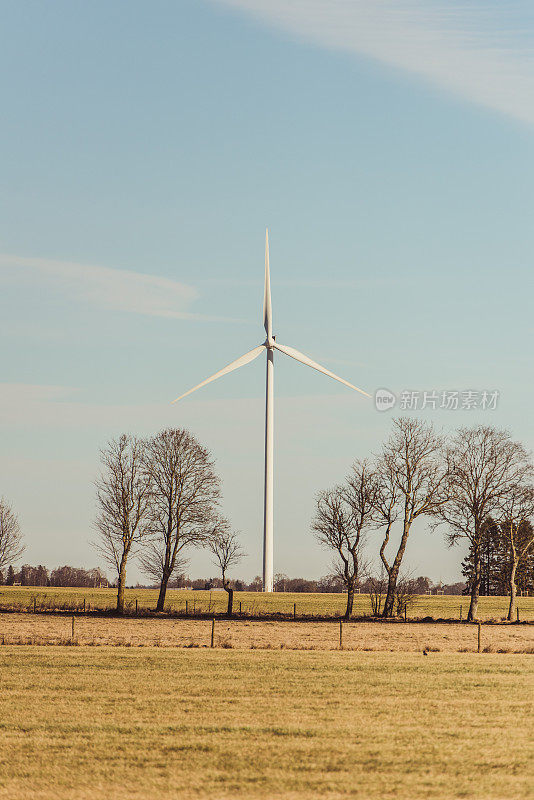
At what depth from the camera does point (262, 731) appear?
2045 centimetres

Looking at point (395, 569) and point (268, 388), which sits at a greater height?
point (268, 388)

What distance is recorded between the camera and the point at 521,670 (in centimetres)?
3428

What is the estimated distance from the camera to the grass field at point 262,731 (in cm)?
1591

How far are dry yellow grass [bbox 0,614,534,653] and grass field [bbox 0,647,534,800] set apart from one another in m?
9.47

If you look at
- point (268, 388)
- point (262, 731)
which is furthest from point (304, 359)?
point (262, 731)

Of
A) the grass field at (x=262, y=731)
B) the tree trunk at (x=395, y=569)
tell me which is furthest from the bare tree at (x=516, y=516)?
the grass field at (x=262, y=731)

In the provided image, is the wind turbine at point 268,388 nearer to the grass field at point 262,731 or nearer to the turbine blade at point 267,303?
the turbine blade at point 267,303

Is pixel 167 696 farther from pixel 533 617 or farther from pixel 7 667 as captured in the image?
pixel 533 617

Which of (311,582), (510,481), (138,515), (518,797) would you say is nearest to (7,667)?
(518,797)

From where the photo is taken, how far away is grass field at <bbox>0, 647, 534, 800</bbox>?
1591 centimetres

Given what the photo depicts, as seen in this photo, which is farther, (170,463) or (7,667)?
(170,463)

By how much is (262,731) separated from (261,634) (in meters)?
32.4

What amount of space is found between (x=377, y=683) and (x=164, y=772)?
1392 cm

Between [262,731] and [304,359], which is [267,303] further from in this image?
[262,731]
